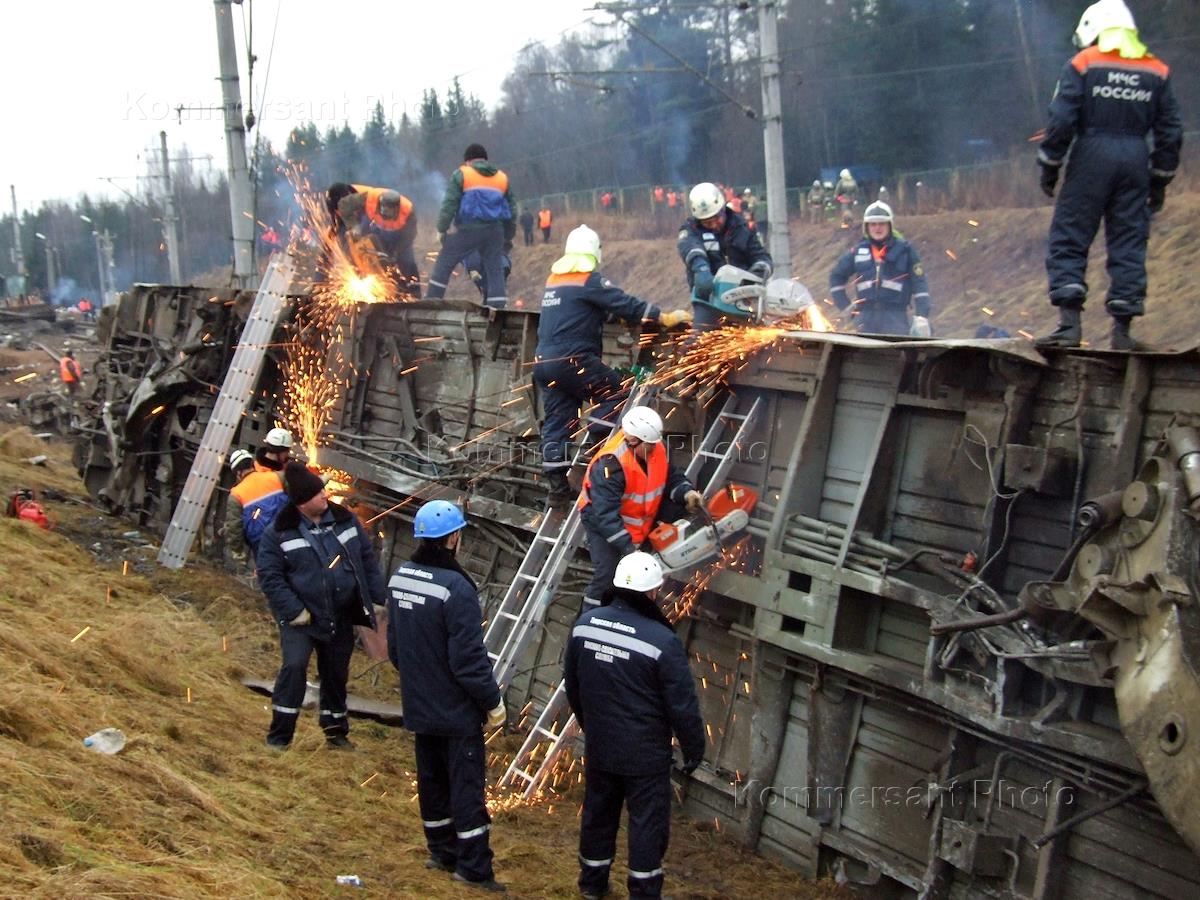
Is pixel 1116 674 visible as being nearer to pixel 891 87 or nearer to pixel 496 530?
pixel 496 530

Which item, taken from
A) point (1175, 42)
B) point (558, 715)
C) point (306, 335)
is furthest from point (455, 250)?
point (1175, 42)

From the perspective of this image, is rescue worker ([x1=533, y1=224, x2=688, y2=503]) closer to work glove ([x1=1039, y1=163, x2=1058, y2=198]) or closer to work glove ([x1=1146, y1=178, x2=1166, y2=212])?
work glove ([x1=1039, y1=163, x2=1058, y2=198])

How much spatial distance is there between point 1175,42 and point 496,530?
20.7m

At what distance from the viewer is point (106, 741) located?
6.85 meters

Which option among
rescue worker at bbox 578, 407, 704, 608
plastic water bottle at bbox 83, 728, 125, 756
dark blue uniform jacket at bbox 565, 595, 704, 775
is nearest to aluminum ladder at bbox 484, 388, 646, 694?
rescue worker at bbox 578, 407, 704, 608

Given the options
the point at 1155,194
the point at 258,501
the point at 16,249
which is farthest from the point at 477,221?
the point at 16,249

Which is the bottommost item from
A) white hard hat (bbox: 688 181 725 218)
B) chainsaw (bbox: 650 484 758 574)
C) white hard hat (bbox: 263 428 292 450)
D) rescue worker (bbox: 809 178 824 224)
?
chainsaw (bbox: 650 484 758 574)

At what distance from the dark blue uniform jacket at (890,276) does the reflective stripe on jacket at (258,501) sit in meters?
4.97

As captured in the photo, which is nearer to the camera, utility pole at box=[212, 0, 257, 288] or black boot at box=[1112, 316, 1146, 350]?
black boot at box=[1112, 316, 1146, 350]

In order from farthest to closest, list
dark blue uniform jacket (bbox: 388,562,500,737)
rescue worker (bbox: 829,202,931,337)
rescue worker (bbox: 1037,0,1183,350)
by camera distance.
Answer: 1. rescue worker (bbox: 829,202,931,337)
2. rescue worker (bbox: 1037,0,1183,350)
3. dark blue uniform jacket (bbox: 388,562,500,737)

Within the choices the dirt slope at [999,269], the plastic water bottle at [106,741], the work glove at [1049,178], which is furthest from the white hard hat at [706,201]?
the dirt slope at [999,269]

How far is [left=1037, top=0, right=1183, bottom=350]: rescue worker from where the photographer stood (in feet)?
22.7

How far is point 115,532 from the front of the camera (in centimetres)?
1505

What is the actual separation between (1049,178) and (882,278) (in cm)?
386
